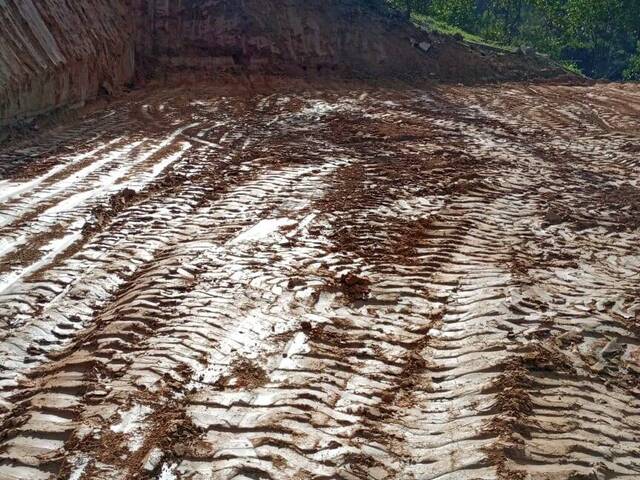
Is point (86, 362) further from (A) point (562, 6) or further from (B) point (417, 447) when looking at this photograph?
(A) point (562, 6)

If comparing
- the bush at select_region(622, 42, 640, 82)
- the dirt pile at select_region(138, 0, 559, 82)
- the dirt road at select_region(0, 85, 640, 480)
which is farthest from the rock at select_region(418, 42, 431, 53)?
the bush at select_region(622, 42, 640, 82)

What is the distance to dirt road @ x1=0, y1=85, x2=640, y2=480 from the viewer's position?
3701 millimetres

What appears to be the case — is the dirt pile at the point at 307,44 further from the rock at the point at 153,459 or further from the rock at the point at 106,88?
the rock at the point at 153,459

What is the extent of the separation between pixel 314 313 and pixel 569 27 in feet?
95.3

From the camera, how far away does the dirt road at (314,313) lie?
3.70 metres

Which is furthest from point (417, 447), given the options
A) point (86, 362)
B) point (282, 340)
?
point (86, 362)

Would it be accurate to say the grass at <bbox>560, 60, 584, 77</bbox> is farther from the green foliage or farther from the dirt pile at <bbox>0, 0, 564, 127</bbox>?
the dirt pile at <bbox>0, 0, 564, 127</bbox>

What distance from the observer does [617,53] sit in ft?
106

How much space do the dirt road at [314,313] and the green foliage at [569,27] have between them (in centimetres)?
1860

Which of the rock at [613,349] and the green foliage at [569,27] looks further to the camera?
the green foliage at [569,27]

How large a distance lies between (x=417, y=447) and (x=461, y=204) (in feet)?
15.4

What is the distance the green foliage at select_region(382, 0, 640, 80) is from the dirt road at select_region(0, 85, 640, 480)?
18598mm

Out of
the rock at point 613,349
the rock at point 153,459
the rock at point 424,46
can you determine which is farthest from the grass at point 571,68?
the rock at point 153,459

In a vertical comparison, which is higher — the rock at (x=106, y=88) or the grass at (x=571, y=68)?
the rock at (x=106, y=88)
